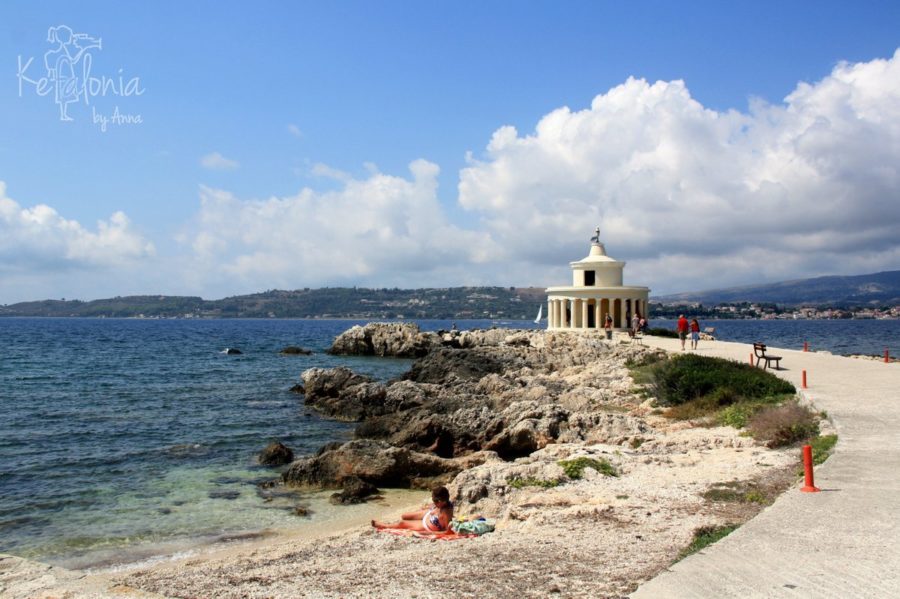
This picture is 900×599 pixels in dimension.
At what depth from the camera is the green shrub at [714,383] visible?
1770 cm

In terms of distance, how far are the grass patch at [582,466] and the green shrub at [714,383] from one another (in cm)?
706

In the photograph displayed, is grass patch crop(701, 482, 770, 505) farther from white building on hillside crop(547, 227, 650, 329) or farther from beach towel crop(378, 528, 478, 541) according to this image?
white building on hillside crop(547, 227, 650, 329)

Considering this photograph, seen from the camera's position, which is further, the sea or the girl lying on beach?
the sea

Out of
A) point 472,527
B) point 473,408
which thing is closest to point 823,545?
point 472,527

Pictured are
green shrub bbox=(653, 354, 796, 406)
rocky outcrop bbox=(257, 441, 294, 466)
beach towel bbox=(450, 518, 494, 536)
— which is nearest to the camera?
beach towel bbox=(450, 518, 494, 536)

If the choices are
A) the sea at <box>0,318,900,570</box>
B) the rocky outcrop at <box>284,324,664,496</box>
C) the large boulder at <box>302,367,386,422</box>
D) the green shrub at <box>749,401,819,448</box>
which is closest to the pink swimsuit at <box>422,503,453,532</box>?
the sea at <box>0,318,900,570</box>

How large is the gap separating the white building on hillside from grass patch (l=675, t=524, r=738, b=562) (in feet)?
118

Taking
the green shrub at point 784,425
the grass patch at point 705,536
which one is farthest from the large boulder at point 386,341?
the grass patch at point 705,536

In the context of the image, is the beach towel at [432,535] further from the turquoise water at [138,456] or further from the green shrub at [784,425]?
the green shrub at [784,425]

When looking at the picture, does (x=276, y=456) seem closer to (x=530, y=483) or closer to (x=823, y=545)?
(x=530, y=483)

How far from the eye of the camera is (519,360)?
32.7 m

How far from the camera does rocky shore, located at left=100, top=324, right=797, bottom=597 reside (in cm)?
705

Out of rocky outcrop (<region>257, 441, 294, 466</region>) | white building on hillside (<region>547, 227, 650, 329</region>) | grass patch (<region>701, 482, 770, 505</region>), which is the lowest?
rocky outcrop (<region>257, 441, 294, 466</region>)

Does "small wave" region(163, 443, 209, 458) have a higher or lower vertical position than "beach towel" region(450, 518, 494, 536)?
lower
